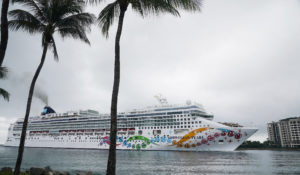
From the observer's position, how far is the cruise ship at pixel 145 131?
3759 centimetres

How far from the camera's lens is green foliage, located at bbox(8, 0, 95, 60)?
8.48m

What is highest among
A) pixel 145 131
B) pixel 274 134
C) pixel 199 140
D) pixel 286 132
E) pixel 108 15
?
pixel 108 15

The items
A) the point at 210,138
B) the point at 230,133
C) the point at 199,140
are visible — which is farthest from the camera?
the point at 199,140

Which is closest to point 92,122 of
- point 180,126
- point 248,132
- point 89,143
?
point 89,143

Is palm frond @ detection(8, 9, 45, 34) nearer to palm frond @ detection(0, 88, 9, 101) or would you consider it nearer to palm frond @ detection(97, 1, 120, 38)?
palm frond @ detection(97, 1, 120, 38)

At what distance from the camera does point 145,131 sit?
1876 inches

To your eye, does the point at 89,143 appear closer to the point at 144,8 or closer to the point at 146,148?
the point at 146,148

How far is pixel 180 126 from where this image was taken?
43.4 metres

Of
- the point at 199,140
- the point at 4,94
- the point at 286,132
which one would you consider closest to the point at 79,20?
the point at 4,94

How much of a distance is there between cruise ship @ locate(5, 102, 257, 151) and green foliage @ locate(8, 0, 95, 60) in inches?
1355

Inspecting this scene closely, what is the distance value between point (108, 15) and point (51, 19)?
3169 millimetres

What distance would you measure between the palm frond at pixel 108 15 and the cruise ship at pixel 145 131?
34822 millimetres

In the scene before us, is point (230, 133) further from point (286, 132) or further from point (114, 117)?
point (286, 132)

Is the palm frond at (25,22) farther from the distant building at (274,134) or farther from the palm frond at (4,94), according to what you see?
the distant building at (274,134)
